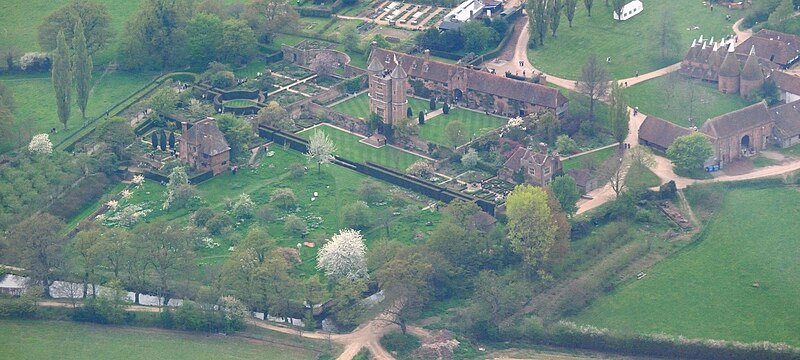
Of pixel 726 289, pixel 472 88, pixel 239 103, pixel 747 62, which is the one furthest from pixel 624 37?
pixel 726 289

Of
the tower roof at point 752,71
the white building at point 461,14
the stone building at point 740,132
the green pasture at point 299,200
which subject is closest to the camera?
the green pasture at point 299,200

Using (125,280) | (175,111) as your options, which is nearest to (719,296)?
(125,280)

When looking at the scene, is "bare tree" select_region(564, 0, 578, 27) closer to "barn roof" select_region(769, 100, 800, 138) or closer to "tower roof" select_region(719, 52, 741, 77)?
"tower roof" select_region(719, 52, 741, 77)

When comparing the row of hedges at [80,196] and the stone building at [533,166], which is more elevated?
the stone building at [533,166]

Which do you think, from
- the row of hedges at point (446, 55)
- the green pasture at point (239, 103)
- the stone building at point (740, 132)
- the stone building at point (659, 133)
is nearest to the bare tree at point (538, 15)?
the row of hedges at point (446, 55)

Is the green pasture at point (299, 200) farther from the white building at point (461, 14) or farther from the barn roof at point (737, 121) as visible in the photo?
the white building at point (461, 14)

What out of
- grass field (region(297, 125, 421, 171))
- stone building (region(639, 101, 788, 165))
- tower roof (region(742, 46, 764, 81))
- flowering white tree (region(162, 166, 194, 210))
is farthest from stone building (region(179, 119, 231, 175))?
tower roof (region(742, 46, 764, 81))
